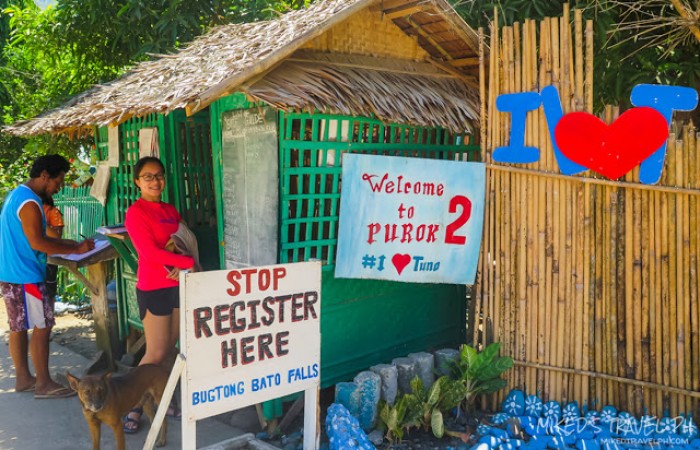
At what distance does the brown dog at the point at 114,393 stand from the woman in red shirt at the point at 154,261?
0.23 m

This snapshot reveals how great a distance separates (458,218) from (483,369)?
1.17m

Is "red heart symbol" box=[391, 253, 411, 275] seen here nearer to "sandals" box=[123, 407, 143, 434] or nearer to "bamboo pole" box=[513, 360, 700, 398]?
"bamboo pole" box=[513, 360, 700, 398]

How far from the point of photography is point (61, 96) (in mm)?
7777

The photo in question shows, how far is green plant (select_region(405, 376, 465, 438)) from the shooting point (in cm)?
418

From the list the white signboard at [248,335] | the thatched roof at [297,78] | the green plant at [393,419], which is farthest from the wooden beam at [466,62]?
the green plant at [393,419]

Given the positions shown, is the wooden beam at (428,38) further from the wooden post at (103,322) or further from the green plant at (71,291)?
the green plant at (71,291)

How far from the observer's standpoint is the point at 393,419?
4.09 metres

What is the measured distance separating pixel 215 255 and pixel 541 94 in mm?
3359

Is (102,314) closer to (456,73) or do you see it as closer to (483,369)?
(483,369)

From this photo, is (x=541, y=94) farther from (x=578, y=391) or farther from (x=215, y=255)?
(x=215, y=255)

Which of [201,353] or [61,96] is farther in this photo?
[61,96]

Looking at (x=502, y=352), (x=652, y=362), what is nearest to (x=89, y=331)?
(x=502, y=352)

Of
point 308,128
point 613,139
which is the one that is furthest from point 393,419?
point 613,139

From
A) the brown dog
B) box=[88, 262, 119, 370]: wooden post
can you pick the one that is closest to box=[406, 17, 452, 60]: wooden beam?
the brown dog
